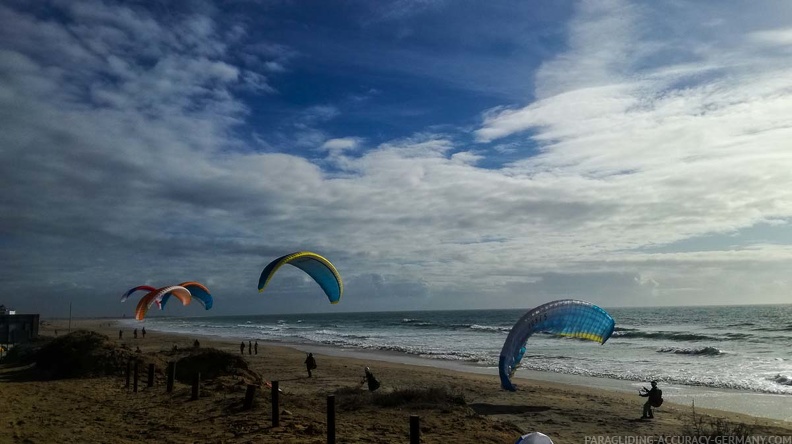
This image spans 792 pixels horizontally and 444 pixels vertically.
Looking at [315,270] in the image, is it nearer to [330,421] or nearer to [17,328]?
[330,421]

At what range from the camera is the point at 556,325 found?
1535cm

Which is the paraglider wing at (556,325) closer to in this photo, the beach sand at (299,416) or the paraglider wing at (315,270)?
the beach sand at (299,416)

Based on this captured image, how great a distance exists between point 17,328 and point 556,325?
32579mm

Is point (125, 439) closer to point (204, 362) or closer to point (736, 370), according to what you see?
point (204, 362)

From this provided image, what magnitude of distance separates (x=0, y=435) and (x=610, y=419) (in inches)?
478

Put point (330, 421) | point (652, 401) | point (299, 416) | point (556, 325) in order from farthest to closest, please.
→ point (556, 325), point (652, 401), point (299, 416), point (330, 421)

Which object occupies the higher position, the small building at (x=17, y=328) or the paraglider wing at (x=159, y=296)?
the paraglider wing at (x=159, y=296)

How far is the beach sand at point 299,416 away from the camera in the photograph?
956 cm

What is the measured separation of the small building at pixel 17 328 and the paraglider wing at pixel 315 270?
78.4 ft

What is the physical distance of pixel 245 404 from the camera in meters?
11.1

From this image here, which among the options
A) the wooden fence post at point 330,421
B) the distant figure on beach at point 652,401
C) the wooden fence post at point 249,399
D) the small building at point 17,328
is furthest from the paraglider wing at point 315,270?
the small building at point 17,328

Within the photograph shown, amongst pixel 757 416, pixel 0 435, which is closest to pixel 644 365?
pixel 757 416

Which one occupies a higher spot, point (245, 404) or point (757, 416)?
point (245, 404)

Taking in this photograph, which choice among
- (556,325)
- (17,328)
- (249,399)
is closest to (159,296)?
(17,328)
